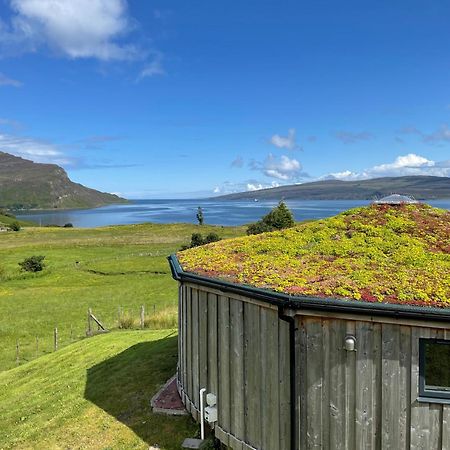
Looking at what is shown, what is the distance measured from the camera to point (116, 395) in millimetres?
12430

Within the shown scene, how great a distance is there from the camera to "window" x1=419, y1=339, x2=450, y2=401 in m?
6.65

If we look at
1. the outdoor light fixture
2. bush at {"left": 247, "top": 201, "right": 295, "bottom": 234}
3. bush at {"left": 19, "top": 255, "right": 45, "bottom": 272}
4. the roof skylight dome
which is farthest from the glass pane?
bush at {"left": 247, "top": 201, "right": 295, "bottom": 234}

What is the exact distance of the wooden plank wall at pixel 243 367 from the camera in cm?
782

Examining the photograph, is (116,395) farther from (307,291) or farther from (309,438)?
(307,291)

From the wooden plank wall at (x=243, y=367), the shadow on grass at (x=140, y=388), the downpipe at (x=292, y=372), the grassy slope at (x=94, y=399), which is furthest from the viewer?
the grassy slope at (x=94, y=399)

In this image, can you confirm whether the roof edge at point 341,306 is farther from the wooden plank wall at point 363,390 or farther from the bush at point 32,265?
the bush at point 32,265

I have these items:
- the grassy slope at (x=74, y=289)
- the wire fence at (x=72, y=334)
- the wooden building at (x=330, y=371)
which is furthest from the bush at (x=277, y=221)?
the wooden building at (x=330, y=371)

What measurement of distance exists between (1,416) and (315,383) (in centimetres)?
1027

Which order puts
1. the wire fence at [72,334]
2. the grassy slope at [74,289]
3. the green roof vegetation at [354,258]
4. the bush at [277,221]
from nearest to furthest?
the green roof vegetation at [354,258] → the wire fence at [72,334] → the grassy slope at [74,289] → the bush at [277,221]

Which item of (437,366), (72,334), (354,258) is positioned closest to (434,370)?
(437,366)

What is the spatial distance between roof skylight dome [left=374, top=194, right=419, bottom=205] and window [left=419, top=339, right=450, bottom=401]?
500 cm

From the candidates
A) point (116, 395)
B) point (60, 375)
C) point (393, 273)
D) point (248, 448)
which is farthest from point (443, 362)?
point (60, 375)

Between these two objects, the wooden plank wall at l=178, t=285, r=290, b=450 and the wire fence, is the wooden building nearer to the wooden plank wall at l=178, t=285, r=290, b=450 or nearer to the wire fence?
the wooden plank wall at l=178, t=285, r=290, b=450

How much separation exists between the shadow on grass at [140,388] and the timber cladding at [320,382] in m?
1.58
